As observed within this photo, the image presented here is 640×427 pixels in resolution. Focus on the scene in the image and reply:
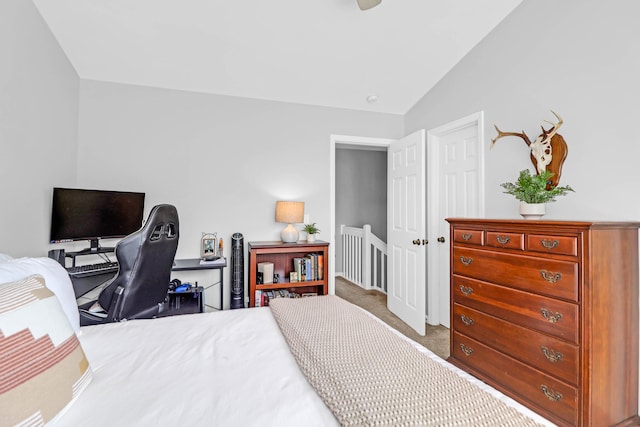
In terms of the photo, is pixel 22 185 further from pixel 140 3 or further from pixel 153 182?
pixel 140 3

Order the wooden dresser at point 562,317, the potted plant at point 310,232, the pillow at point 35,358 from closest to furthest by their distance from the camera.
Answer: the pillow at point 35,358 → the wooden dresser at point 562,317 → the potted plant at point 310,232

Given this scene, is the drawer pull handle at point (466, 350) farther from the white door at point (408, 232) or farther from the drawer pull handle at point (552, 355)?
the white door at point (408, 232)

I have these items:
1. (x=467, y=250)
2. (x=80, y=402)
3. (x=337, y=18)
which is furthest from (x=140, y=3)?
(x=467, y=250)

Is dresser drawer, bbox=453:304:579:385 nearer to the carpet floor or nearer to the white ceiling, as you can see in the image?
the carpet floor

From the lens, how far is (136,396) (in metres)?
0.92

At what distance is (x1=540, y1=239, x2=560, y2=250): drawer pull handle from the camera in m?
1.66

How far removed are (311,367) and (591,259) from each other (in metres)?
1.47

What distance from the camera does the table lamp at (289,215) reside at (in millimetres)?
3293

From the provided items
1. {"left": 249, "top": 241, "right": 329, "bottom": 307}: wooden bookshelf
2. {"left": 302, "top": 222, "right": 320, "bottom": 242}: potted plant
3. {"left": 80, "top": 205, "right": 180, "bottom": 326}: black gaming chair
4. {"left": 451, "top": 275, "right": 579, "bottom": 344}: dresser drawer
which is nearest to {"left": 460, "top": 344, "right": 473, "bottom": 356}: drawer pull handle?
{"left": 451, "top": 275, "right": 579, "bottom": 344}: dresser drawer

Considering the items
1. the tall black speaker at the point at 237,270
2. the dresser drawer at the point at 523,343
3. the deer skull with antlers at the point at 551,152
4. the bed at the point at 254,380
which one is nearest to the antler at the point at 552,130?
the deer skull with antlers at the point at 551,152

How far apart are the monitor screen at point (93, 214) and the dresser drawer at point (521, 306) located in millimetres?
2818

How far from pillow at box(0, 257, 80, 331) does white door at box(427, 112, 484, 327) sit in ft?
9.58

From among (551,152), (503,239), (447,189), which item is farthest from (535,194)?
(447,189)

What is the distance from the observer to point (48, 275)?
3.95 feet
